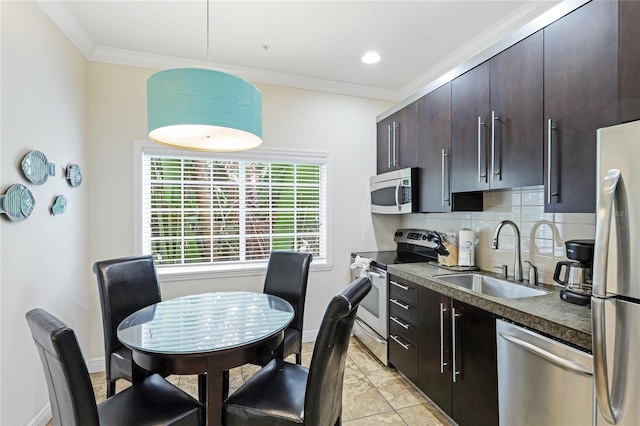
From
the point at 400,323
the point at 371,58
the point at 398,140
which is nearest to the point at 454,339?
the point at 400,323

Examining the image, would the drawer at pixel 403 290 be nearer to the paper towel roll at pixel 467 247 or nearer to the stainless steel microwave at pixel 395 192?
the paper towel roll at pixel 467 247

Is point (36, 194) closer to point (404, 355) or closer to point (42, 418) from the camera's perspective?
point (42, 418)

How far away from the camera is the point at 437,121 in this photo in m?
2.62

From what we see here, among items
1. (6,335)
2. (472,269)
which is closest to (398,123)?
(472,269)

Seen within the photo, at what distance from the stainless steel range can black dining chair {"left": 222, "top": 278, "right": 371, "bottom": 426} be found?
4.01 ft

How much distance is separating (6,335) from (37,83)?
1.55m

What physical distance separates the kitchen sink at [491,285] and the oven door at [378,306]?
2.01 ft

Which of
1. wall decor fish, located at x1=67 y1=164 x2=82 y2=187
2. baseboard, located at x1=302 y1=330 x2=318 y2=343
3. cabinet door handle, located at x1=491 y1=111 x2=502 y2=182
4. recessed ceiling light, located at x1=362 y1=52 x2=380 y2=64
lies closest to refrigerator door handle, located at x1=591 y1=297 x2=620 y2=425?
cabinet door handle, located at x1=491 y1=111 x2=502 y2=182

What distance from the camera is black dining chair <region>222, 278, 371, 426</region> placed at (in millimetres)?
1333

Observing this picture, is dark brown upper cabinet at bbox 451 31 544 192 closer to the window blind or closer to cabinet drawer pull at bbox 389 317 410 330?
cabinet drawer pull at bbox 389 317 410 330

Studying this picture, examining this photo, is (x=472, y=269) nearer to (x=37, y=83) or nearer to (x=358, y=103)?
(x=358, y=103)

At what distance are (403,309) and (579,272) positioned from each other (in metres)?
1.25

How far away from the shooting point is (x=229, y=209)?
126 inches

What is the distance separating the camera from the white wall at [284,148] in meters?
2.78
